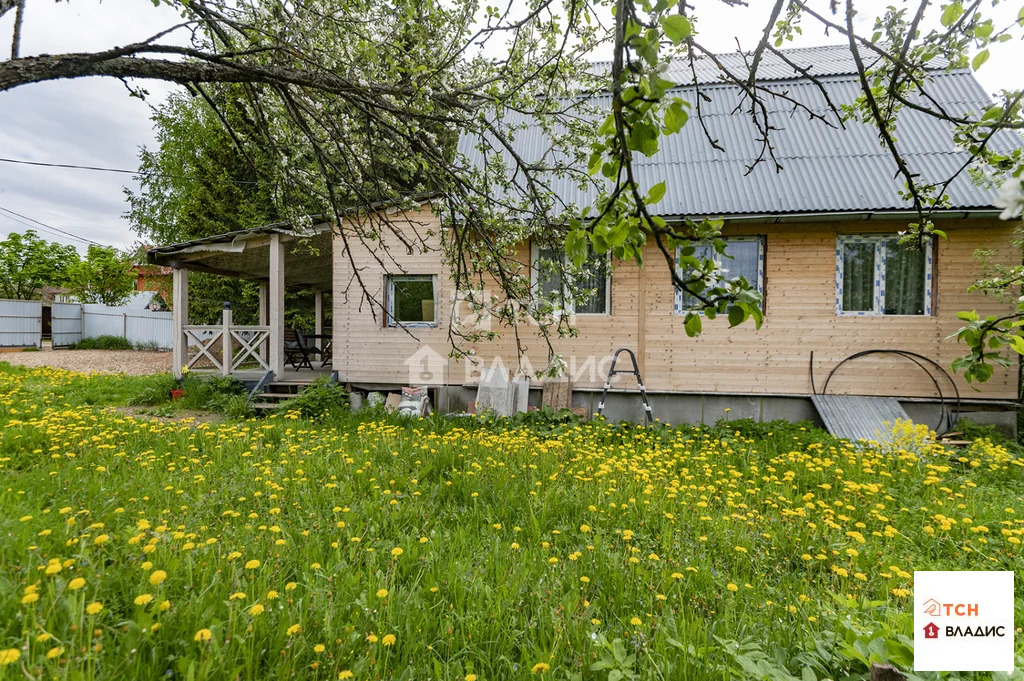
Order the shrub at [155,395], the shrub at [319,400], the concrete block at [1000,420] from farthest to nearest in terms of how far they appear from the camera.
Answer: the shrub at [155,395], the shrub at [319,400], the concrete block at [1000,420]

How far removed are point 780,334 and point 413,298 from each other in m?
6.61

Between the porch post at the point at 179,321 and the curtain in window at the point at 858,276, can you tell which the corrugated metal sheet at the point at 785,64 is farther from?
the porch post at the point at 179,321

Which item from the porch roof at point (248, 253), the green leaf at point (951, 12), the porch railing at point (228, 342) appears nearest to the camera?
the green leaf at point (951, 12)

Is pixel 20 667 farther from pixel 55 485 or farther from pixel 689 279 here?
pixel 55 485

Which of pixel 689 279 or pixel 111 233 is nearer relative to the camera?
pixel 689 279

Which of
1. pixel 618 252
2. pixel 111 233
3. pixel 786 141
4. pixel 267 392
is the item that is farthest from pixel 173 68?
pixel 111 233

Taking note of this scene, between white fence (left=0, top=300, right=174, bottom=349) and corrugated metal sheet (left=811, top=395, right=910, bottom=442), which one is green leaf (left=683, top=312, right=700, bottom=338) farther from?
white fence (left=0, top=300, right=174, bottom=349)

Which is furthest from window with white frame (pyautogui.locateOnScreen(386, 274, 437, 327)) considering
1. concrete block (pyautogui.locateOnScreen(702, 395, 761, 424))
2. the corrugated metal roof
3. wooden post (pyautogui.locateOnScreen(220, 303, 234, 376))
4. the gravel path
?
the gravel path

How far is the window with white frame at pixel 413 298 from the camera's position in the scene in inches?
357

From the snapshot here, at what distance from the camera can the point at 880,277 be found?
7.96 meters

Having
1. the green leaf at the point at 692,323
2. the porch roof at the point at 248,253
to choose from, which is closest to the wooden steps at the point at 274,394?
the porch roof at the point at 248,253

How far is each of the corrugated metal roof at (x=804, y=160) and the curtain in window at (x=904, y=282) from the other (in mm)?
978

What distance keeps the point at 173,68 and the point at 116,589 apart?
277cm

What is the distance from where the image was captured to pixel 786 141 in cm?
916
